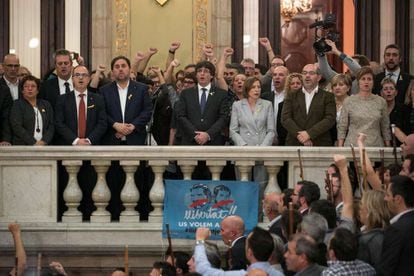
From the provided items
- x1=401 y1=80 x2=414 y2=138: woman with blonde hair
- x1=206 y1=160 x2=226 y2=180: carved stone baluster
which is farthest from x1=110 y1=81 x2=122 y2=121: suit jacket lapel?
x1=401 y1=80 x2=414 y2=138: woman with blonde hair

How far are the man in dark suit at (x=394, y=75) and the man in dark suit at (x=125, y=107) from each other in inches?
111

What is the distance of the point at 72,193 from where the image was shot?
1505 centimetres

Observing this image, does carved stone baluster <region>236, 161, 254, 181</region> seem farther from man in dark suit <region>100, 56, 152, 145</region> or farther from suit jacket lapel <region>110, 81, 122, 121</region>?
suit jacket lapel <region>110, 81, 122, 121</region>

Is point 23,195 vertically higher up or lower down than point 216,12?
lower down

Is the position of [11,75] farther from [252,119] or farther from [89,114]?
[252,119]

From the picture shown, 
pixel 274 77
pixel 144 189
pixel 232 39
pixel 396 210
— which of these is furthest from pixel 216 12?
pixel 396 210

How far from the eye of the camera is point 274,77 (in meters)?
16.9

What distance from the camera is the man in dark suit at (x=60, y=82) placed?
16547 mm

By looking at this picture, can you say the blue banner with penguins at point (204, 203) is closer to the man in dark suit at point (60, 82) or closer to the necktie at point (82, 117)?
the necktie at point (82, 117)

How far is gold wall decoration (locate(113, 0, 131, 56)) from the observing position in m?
21.8

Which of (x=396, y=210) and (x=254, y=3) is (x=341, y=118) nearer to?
(x=396, y=210)

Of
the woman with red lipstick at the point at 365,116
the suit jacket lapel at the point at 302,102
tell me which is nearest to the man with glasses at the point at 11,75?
the suit jacket lapel at the point at 302,102

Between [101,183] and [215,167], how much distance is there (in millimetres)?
1206

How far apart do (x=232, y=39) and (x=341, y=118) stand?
659cm
